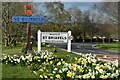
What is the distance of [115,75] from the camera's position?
22.7ft

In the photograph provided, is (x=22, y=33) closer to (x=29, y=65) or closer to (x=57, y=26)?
(x=29, y=65)

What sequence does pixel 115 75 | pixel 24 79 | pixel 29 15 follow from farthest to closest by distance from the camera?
pixel 29 15 < pixel 24 79 < pixel 115 75

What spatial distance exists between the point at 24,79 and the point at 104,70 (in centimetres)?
258

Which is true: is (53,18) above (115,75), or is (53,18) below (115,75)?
above

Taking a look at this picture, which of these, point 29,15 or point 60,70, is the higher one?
point 29,15

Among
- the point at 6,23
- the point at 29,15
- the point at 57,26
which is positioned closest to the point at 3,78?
the point at 29,15

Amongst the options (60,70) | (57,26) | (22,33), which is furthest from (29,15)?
(57,26)

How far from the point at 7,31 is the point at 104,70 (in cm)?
2316

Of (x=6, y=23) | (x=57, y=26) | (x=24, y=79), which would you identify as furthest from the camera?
(x=57, y=26)

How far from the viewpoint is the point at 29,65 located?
11.4m

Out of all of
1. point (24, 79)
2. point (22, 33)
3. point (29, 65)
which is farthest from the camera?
point (22, 33)

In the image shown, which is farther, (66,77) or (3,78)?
(3,78)

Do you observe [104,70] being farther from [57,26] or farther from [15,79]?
[57,26]

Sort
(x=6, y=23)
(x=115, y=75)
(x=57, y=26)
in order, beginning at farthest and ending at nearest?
1. (x=57, y=26)
2. (x=6, y=23)
3. (x=115, y=75)
